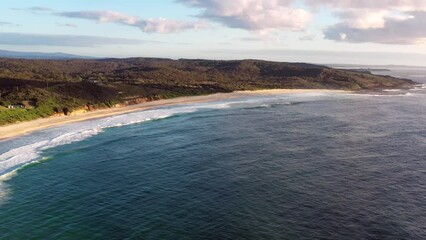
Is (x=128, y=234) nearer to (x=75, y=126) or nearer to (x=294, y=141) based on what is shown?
(x=294, y=141)

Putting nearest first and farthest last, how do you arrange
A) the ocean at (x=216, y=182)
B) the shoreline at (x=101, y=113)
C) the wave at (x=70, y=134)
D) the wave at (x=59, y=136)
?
the ocean at (x=216, y=182), the wave at (x=70, y=134), the wave at (x=59, y=136), the shoreline at (x=101, y=113)

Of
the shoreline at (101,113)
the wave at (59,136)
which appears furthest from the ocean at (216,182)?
the shoreline at (101,113)

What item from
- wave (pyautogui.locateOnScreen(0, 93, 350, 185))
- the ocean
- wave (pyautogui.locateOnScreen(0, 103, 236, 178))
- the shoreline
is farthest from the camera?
the shoreline

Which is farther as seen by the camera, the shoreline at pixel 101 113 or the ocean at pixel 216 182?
the shoreline at pixel 101 113

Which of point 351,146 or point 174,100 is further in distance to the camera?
point 174,100

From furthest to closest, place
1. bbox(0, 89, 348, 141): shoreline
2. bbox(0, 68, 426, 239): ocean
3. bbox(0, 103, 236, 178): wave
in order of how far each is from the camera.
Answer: bbox(0, 89, 348, 141): shoreline < bbox(0, 103, 236, 178): wave < bbox(0, 68, 426, 239): ocean

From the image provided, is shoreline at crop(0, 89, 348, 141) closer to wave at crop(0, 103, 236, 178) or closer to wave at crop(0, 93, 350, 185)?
wave at crop(0, 93, 350, 185)

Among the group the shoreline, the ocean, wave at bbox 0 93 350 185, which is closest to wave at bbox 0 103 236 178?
wave at bbox 0 93 350 185

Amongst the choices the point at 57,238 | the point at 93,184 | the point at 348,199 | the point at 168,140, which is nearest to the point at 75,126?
the point at 168,140

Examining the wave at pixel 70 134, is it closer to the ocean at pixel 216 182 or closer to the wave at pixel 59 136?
the wave at pixel 59 136
